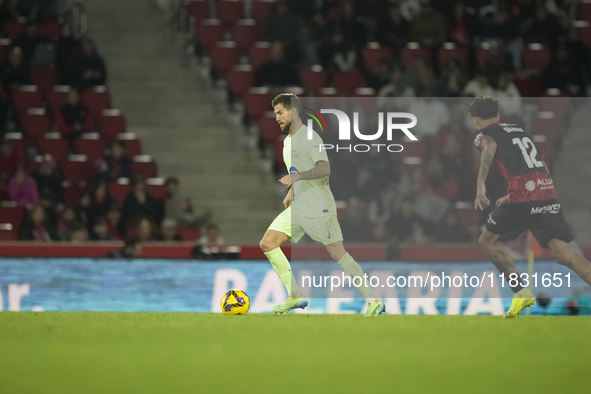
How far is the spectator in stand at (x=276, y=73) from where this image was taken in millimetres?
14258

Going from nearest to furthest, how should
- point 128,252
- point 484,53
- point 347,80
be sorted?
point 128,252 → point 347,80 → point 484,53

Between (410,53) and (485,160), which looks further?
(410,53)

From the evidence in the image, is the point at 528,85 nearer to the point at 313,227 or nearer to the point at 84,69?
the point at 84,69

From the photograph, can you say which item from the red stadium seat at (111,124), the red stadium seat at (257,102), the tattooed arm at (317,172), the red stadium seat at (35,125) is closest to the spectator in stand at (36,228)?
the red stadium seat at (35,125)

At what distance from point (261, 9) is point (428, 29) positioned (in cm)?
305

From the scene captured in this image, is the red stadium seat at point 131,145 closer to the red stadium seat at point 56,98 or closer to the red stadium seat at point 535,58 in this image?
the red stadium seat at point 56,98

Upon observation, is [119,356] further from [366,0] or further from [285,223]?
[366,0]

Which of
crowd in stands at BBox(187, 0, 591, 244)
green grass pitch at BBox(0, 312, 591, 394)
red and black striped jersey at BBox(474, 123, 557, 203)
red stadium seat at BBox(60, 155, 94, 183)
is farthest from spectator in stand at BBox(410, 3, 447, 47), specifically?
green grass pitch at BBox(0, 312, 591, 394)

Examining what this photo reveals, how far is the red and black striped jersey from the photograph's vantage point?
329 inches

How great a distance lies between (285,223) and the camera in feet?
27.2

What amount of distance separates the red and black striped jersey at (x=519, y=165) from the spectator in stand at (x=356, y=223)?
1460 mm

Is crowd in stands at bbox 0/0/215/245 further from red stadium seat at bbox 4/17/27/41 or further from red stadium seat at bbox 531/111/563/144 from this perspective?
red stadium seat at bbox 531/111/563/144

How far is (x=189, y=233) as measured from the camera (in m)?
12.3

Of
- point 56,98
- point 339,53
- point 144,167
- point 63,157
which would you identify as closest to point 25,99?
point 56,98
